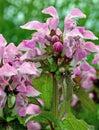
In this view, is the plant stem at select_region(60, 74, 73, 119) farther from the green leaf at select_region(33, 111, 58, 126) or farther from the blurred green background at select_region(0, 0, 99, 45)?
the blurred green background at select_region(0, 0, 99, 45)

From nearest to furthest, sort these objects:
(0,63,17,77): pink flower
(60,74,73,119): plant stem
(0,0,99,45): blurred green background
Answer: (0,63,17,77): pink flower → (60,74,73,119): plant stem → (0,0,99,45): blurred green background

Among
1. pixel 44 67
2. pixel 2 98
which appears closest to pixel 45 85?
pixel 44 67

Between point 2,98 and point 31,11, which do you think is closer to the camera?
point 2,98

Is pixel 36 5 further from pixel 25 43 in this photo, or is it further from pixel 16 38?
pixel 25 43

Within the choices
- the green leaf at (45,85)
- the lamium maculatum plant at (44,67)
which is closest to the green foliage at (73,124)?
the lamium maculatum plant at (44,67)

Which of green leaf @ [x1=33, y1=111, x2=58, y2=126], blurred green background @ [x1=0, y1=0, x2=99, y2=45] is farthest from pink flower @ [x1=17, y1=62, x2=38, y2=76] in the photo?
blurred green background @ [x1=0, y1=0, x2=99, y2=45]

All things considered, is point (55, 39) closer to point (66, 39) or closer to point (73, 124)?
point (66, 39)

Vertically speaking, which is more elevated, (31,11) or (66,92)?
(66,92)

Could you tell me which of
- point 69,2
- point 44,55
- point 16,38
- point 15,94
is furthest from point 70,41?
point 69,2
